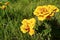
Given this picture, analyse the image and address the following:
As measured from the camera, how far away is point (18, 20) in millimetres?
3867

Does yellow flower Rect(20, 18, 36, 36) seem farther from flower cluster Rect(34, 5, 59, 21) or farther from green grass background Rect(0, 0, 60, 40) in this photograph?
green grass background Rect(0, 0, 60, 40)

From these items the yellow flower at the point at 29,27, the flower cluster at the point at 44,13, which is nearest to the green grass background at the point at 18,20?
the yellow flower at the point at 29,27

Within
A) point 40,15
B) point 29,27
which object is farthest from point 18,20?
point 40,15

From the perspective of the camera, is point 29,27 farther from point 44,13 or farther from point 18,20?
point 18,20

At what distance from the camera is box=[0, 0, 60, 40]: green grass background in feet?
11.1

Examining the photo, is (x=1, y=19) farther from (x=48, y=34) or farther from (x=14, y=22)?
(x=48, y=34)

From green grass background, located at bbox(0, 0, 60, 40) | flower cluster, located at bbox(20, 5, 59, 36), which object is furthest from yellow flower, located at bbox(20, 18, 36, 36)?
green grass background, located at bbox(0, 0, 60, 40)

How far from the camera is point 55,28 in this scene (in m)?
3.32

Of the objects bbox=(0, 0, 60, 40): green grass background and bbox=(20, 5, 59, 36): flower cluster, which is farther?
bbox=(0, 0, 60, 40): green grass background

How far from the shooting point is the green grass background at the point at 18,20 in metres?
3.39

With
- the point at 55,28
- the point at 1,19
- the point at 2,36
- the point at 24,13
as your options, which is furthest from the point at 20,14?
the point at 55,28

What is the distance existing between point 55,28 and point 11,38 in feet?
2.17

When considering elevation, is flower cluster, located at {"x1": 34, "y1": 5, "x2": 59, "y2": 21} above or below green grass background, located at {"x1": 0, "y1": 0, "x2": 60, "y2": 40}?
above

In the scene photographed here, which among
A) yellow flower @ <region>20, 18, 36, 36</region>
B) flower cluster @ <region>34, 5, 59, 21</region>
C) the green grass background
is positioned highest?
flower cluster @ <region>34, 5, 59, 21</region>
